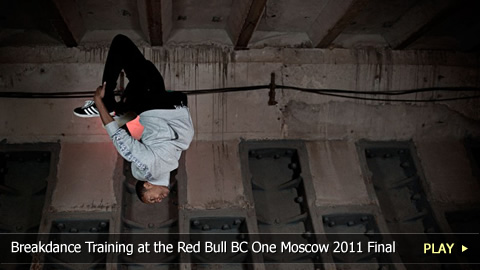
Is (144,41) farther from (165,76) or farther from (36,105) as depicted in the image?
(36,105)

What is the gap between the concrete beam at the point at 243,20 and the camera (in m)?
3.98

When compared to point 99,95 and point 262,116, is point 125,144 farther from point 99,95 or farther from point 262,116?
point 262,116

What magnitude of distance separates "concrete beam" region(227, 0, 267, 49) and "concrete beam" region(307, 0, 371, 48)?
27.6 inches

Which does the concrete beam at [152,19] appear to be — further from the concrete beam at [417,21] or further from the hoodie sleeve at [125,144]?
the concrete beam at [417,21]

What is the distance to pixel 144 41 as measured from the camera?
15.7 ft

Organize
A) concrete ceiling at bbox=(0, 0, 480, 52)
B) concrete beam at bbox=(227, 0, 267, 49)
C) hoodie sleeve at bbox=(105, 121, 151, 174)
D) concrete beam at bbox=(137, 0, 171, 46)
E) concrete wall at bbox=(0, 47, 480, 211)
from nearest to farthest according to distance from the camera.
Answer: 1. hoodie sleeve at bbox=(105, 121, 151, 174)
2. concrete beam at bbox=(137, 0, 171, 46)
3. concrete beam at bbox=(227, 0, 267, 49)
4. concrete ceiling at bbox=(0, 0, 480, 52)
5. concrete wall at bbox=(0, 47, 480, 211)

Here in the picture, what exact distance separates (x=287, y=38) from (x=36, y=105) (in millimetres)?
2634

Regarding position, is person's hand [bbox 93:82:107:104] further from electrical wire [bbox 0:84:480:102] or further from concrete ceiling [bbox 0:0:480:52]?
Answer: electrical wire [bbox 0:84:480:102]

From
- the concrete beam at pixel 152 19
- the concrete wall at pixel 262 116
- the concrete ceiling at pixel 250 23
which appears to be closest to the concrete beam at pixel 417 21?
the concrete ceiling at pixel 250 23

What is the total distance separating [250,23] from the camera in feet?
13.9

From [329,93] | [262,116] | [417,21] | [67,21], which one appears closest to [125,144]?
[67,21]

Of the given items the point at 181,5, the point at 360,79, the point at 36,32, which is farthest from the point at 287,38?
the point at 36,32

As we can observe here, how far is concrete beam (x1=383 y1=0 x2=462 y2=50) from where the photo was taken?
13.9ft

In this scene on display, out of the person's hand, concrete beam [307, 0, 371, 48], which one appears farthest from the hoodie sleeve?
concrete beam [307, 0, 371, 48]
